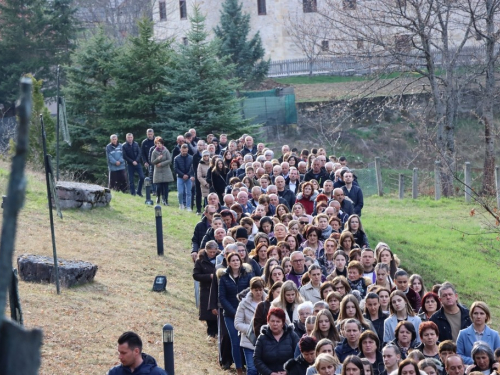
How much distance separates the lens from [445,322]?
10258 mm

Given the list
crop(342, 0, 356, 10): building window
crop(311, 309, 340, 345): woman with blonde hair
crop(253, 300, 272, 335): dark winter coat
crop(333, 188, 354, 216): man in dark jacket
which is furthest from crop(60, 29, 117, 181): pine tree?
crop(311, 309, 340, 345): woman with blonde hair

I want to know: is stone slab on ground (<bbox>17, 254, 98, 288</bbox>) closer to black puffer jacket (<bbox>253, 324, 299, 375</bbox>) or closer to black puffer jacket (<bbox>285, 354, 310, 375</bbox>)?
black puffer jacket (<bbox>253, 324, 299, 375</bbox>)

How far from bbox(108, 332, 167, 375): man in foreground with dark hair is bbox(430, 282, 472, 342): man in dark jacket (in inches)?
170

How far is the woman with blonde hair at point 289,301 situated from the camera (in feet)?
33.3

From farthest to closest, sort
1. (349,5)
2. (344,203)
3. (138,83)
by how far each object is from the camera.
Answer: (349,5)
(138,83)
(344,203)

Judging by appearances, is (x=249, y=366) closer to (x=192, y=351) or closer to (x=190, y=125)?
(x=192, y=351)

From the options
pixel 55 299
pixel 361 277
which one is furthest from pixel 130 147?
pixel 361 277

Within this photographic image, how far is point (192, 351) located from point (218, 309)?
2.23 feet

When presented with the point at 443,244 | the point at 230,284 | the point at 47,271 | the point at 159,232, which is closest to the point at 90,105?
the point at 443,244

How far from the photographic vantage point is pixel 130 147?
80.5ft

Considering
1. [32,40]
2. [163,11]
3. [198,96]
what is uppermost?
[163,11]

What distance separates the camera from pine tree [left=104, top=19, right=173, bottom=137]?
104 ft

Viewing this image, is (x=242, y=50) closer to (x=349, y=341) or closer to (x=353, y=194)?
(x=353, y=194)

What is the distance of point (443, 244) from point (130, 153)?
8878mm
